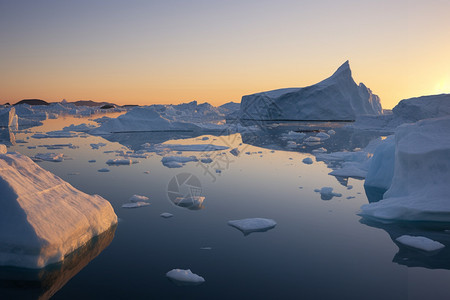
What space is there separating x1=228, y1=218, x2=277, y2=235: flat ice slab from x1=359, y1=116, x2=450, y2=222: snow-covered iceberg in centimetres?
159

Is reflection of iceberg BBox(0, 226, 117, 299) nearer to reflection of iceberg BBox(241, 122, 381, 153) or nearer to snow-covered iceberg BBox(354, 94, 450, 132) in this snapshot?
reflection of iceberg BBox(241, 122, 381, 153)

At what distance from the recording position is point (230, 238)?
4.16 metres

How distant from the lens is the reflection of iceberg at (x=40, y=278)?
113 inches

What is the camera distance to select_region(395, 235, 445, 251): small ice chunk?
3.89 meters

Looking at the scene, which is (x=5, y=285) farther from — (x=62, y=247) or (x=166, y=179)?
(x=166, y=179)

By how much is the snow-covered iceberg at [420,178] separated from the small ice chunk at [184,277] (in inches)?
120

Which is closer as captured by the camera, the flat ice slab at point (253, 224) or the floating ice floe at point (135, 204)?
the flat ice slab at point (253, 224)

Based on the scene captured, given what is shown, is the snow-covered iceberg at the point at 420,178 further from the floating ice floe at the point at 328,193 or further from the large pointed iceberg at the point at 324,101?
the large pointed iceberg at the point at 324,101

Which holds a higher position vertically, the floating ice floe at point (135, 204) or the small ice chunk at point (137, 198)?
the small ice chunk at point (137, 198)

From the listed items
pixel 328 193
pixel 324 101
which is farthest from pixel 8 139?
pixel 324 101

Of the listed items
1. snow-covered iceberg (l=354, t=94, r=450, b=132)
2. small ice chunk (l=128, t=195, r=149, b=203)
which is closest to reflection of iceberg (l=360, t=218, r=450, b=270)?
small ice chunk (l=128, t=195, r=149, b=203)

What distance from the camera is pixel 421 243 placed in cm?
396

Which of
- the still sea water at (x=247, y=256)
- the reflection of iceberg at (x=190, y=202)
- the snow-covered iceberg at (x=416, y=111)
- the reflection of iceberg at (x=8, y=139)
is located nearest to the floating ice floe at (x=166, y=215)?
the still sea water at (x=247, y=256)

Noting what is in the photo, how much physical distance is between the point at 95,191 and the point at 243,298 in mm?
4467
